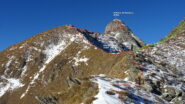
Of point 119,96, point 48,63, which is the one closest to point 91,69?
point 48,63

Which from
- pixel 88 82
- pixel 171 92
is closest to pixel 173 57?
pixel 171 92

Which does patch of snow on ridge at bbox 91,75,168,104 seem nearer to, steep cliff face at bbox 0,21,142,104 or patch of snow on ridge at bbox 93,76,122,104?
patch of snow on ridge at bbox 93,76,122,104

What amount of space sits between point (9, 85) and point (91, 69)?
46417mm

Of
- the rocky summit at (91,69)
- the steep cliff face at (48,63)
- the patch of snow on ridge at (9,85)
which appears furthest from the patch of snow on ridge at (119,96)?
the patch of snow on ridge at (9,85)

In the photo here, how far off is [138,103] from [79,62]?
324 ft

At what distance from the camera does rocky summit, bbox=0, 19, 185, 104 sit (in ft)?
111

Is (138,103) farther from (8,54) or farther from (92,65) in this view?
(8,54)

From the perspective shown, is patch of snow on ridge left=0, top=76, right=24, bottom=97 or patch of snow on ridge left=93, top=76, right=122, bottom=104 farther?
patch of snow on ridge left=0, top=76, right=24, bottom=97

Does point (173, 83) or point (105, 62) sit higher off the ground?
point (105, 62)

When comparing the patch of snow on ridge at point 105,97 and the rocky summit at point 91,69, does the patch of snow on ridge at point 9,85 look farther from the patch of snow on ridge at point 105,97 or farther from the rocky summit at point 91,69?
the patch of snow on ridge at point 105,97

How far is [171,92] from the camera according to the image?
38.3 m

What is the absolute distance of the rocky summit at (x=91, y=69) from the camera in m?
33.7

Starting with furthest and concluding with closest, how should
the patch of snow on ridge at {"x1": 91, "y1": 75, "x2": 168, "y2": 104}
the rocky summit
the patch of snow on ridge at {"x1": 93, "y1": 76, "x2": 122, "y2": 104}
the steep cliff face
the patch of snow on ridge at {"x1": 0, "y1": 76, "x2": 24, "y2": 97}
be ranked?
the patch of snow on ridge at {"x1": 0, "y1": 76, "x2": 24, "y2": 97} < the steep cliff face < the rocky summit < the patch of snow on ridge at {"x1": 91, "y1": 75, "x2": 168, "y2": 104} < the patch of snow on ridge at {"x1": 93, "y1": 76, "x2": 122, "y2": 104}

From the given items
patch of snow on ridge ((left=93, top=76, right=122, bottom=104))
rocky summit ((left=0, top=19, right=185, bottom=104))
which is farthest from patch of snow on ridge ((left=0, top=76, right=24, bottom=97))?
patch of snow on ridge ((left=93, top=76, right=122, bottom=104))
